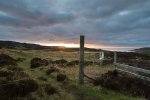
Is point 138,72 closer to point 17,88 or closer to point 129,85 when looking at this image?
point 129,85

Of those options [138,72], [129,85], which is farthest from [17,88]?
[138,72]

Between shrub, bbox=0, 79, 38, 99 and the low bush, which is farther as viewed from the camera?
the low bush

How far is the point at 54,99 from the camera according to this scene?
31.8ft

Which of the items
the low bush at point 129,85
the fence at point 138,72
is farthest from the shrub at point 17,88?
the fence at point 138,72

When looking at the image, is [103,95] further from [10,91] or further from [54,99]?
[10,91]

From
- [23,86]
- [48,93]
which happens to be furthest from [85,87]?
[23,86]

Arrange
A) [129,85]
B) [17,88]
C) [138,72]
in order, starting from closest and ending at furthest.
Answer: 1. [17,88]
2. [129,85]
3. [138,72]

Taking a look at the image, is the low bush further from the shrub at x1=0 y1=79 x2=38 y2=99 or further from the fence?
the shrub at x1=0 y1=79 x2=38 y2=99

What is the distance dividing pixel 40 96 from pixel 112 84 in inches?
173

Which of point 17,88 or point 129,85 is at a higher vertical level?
point 17,88

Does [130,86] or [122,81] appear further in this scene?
[122,81]

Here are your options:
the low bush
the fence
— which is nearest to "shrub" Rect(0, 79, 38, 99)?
the low bush

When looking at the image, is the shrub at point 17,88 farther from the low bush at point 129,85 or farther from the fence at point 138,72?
the fence at point 138,72

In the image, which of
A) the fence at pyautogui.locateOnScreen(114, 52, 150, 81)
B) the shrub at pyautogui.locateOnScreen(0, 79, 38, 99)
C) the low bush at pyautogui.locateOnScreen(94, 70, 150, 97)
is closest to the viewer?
the shrub at pyautogui.locateOnScreen(0, 79, 38, 99)
